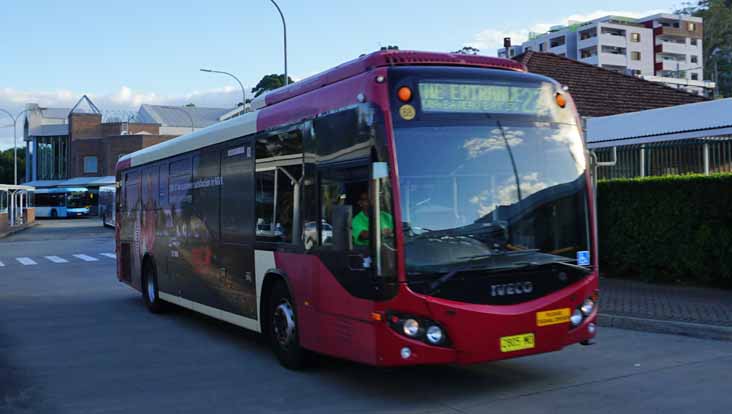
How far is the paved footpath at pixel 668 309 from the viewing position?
9914 mm

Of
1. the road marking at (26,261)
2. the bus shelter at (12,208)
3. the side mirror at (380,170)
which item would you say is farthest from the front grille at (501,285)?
the bus shelter at (12,208)

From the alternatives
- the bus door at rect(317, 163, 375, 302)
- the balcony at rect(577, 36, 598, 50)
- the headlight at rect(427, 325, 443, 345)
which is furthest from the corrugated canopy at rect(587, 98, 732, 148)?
the balcony at rect(577, 36, 598, 50)

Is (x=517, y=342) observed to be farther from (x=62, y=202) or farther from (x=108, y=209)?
(x=62, y=202)

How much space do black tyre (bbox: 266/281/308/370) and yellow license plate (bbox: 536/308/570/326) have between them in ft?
8.22

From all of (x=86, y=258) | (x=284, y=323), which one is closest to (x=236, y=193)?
(x=284, y=323)

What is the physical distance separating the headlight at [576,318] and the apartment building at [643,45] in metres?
102

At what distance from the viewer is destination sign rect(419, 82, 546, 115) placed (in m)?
6.79

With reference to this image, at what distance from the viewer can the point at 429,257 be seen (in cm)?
650

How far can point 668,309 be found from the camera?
37.2 ft

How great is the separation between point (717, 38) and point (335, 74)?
11347 centimetres

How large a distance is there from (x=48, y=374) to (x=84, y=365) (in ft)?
1.69

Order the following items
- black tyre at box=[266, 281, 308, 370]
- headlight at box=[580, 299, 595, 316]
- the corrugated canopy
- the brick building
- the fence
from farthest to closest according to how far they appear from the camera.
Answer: the brick building
the fence
the corrugated canopy
black tyre at box=[266, 281, 308, 370]
headlight at box=[580, 299, 595, 316]

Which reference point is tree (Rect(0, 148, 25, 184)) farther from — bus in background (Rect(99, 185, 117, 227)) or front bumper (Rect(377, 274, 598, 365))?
front bumper (Rect(377, 274, 598, 365))

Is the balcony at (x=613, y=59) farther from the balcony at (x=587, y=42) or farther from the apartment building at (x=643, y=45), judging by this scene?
the balcony at (x=587, y=42)
